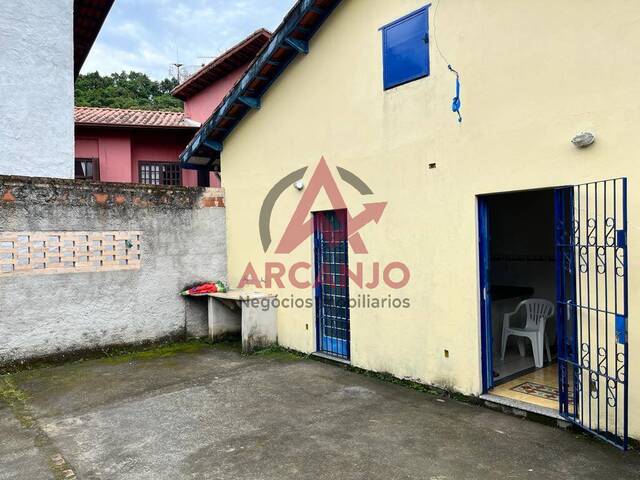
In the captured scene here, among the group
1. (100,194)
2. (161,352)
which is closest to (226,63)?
(100,194)

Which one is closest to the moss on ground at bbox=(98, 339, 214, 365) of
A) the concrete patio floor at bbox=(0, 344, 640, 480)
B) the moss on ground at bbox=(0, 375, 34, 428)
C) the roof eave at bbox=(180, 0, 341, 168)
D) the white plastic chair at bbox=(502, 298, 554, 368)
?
the concrete patio floor at bbox=(0, 344, 640, 480)

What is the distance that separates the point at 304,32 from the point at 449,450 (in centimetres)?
619

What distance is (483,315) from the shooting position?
5191 mm

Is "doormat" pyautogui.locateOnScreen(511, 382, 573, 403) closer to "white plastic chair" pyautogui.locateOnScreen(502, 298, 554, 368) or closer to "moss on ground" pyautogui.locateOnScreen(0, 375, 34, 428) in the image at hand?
"white plastic chair" pyautogui.locateOnScreen(502, 298, 554, 368)

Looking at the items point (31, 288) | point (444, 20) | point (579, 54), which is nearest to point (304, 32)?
point (444, 20)

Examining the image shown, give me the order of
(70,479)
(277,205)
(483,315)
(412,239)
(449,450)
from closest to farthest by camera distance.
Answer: (70,479)
(449,450)
(483,315)
(412,239)
(277,205)

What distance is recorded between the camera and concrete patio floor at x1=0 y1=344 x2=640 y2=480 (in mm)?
3818

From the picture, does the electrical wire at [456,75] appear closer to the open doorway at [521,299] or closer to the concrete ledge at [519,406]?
the open doorway at [521,299]

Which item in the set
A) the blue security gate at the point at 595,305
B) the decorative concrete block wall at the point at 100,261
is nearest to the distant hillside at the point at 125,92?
the decorative concrete block wall at the point at 100,261

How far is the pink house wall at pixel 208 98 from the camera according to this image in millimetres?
14898

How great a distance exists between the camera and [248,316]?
306 inches

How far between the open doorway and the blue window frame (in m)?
1.93

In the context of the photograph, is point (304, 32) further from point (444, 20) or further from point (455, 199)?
point (455, 199)

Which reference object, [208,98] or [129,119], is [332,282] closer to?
[129,119]
